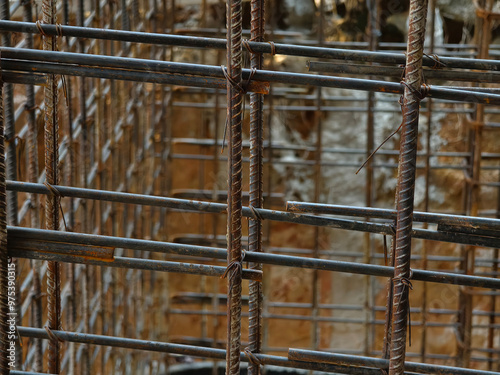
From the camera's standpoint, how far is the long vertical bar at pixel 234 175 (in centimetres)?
116

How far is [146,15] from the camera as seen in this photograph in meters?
3.40

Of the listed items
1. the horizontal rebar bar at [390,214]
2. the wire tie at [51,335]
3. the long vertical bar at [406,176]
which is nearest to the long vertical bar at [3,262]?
the wire tie at [51,335]

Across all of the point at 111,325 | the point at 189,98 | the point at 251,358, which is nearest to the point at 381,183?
the point at 189,98

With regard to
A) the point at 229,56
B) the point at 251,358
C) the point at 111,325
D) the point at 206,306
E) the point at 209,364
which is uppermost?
the point at 229,56

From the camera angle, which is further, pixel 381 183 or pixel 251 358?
pixel 381 183

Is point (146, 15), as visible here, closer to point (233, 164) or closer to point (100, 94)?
point (100, 94)

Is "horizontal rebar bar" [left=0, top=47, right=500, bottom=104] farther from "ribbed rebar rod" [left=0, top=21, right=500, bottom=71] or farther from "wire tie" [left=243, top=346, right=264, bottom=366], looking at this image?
"wire tie" [left=243, top=346, right=264, bottom=366]

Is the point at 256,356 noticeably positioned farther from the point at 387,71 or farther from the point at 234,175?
the point at 387,71

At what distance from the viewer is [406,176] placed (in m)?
1.20

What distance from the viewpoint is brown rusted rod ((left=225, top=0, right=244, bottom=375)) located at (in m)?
1.16

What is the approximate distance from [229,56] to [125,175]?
1.99 metres

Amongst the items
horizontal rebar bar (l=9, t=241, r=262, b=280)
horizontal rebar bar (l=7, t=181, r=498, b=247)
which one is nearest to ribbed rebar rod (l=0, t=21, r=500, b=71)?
horizontal rebar bar (l=7, t=181, r=498, b=247)

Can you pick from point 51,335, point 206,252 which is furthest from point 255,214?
point 51,335

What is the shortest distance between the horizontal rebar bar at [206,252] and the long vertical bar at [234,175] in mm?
100
